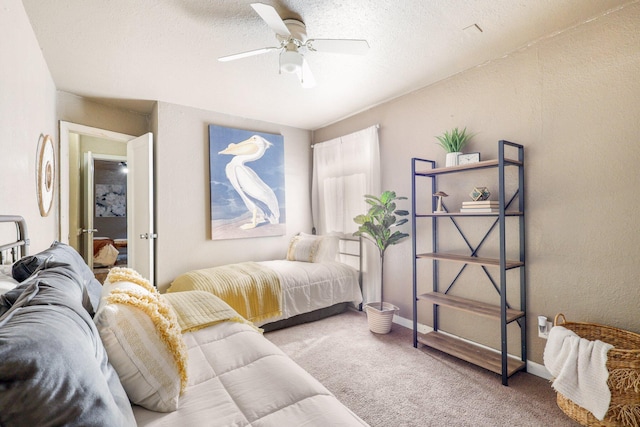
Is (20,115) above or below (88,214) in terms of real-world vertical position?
above

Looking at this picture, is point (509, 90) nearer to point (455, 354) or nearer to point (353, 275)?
point (455, 354)

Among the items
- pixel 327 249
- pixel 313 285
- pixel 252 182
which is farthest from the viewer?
pixel 252 182

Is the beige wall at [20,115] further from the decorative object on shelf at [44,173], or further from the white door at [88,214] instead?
the white door at [88,214]

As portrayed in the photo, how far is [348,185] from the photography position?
392 cm

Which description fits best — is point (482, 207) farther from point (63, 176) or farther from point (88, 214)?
point (88, 214)

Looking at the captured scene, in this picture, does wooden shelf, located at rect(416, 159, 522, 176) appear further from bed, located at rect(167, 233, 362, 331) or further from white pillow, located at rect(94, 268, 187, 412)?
white pillow, located at rect(94, 268, 187, 412)

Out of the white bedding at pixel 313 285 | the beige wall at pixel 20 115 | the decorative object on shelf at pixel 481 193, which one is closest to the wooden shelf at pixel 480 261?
the decorative object on shelf at pixel 481 193

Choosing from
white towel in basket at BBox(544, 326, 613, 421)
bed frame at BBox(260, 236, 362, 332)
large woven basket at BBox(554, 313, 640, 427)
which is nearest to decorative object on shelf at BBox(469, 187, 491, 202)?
white towel in basket at BBox(544, 326, 613, 421)

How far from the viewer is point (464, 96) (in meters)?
2.72

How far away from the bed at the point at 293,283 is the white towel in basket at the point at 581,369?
2093mm

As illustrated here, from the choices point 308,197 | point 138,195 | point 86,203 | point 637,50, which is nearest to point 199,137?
point 138,195

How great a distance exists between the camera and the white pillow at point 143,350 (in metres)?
1.04

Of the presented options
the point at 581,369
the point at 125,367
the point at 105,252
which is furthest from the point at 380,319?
the point at 105,252

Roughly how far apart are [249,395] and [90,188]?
4.66 meters
